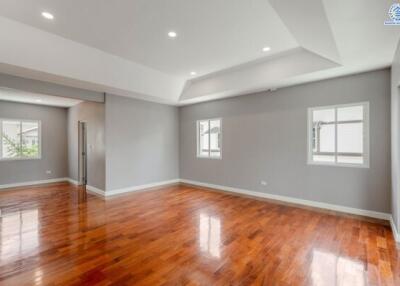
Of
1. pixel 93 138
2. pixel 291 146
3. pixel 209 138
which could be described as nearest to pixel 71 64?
pixel 93 138

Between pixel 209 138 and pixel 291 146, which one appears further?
pixel 209 138

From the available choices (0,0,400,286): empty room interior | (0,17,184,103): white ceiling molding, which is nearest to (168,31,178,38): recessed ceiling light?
(0,0,400,286): empty room interior

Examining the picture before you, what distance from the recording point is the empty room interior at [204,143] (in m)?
2.44

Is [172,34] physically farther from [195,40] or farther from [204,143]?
[204,143]

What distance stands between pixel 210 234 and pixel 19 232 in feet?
10.3

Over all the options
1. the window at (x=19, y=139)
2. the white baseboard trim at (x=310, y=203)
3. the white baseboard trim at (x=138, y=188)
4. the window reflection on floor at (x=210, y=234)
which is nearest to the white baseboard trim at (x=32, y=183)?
the window at (x=19, y=139)

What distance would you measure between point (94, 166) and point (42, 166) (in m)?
2.82

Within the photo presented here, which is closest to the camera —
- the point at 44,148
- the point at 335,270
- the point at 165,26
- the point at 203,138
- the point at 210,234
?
the point at 335,270

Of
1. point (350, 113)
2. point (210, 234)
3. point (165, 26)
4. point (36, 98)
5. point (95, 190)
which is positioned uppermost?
point (165, 26)

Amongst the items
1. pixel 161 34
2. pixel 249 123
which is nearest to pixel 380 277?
pixel 249 123

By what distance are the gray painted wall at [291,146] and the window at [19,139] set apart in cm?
543

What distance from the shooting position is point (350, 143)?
421cm

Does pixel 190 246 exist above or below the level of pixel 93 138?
below

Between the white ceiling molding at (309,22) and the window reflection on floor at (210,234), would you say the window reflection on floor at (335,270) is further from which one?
the white ceiling molding at (309,22)
